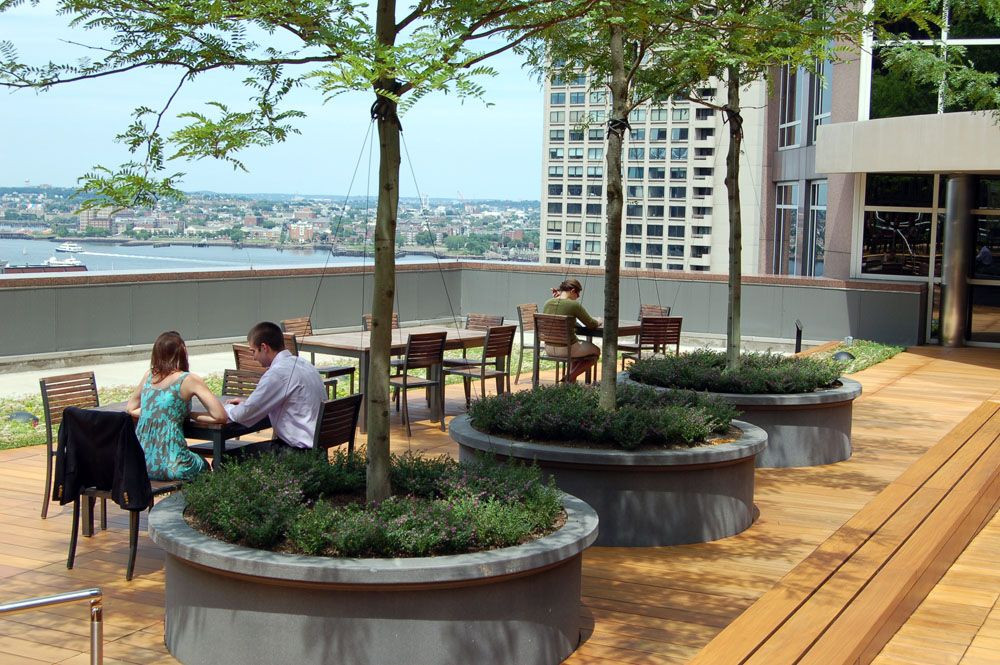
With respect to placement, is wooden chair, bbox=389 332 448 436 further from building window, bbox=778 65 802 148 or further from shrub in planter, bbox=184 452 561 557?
building window, bbox=778 65 802 148

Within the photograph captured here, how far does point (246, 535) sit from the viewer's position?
5.22m

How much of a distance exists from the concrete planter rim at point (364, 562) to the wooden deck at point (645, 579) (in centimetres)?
57

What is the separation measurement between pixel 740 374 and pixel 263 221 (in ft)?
15.1

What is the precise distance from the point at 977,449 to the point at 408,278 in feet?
43.0

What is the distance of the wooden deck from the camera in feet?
18.4

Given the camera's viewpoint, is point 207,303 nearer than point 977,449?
No

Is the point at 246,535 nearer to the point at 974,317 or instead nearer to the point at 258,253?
the point at 258,253

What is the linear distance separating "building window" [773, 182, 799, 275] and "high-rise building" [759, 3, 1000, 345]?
6.79 metres

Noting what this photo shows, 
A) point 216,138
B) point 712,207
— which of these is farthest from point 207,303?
point 712,207

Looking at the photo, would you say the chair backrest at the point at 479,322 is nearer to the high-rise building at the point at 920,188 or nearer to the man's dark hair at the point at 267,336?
the man's dark hair at the point at 267,336

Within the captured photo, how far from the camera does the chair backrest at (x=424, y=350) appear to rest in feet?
36.8

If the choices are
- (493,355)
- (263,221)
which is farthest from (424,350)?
(263,221)

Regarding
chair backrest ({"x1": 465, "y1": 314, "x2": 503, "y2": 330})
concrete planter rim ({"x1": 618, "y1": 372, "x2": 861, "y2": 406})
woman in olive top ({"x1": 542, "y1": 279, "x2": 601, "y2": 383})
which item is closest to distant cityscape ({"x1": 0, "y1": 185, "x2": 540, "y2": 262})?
concrete planter rim ({"x1": 618, "y1": 372, "x2": 861, "y2": 406})

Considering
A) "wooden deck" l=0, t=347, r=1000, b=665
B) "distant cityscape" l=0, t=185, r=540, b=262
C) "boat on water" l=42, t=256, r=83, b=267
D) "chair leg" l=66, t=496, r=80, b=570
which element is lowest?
"wooden deck" l=0, t=347, r=1000, b=665
